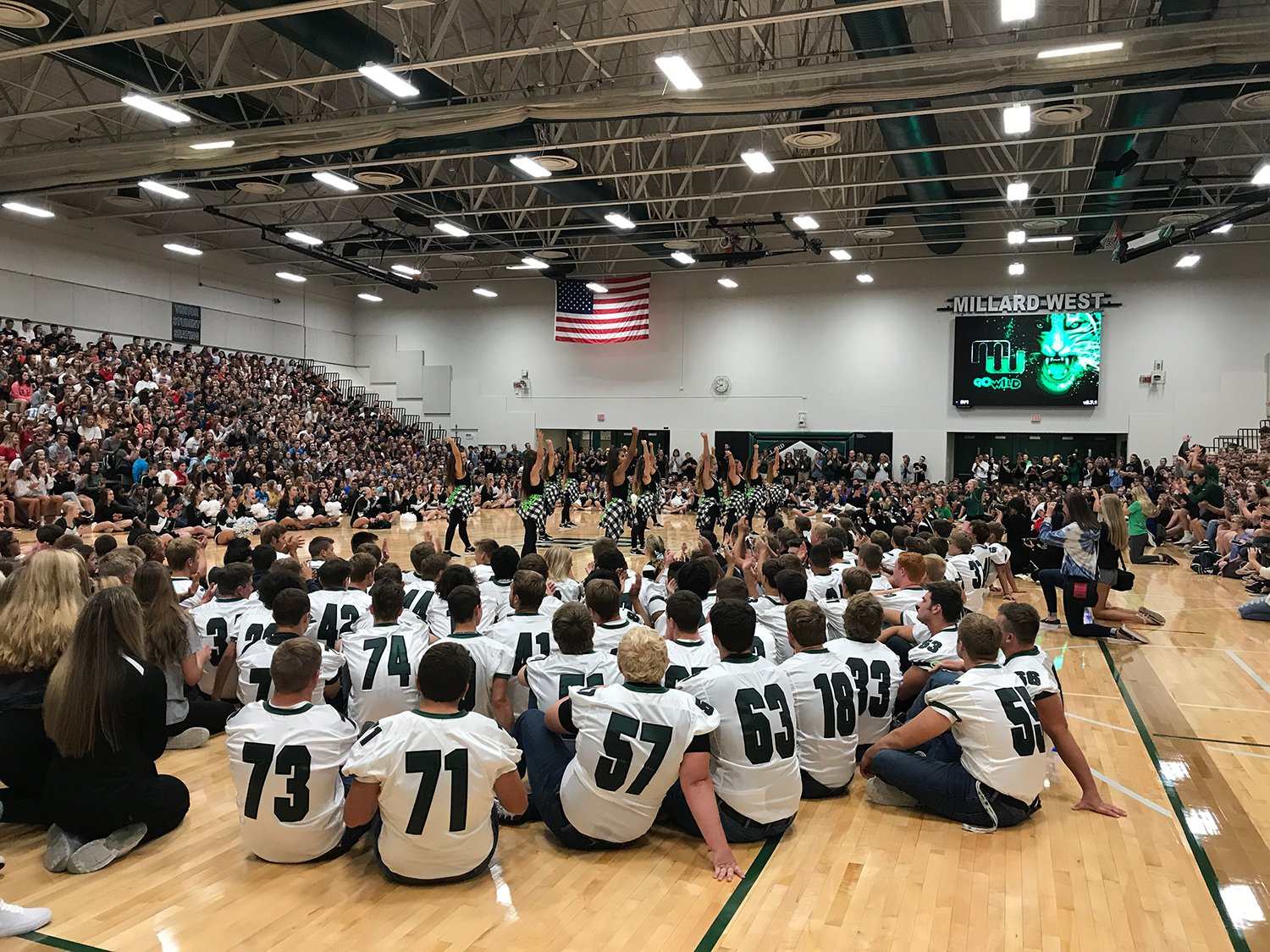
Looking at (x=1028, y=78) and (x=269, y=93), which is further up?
(x=269, y=93)

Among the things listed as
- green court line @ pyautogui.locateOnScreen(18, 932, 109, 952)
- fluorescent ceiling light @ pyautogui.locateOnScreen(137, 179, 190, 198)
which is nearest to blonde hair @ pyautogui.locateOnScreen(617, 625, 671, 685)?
green court line @ pyautogui.locateOnScreen(18, 932, 109, 952)

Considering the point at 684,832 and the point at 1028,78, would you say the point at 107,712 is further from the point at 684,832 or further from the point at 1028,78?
the point at 1028,78

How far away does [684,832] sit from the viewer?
4.43m

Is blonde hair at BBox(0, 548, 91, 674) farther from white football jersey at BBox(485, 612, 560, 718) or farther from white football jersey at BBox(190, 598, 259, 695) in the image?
white football jersey at BBox(485, 612, 560, 718)

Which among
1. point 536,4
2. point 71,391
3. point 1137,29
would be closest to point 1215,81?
point 1137,29

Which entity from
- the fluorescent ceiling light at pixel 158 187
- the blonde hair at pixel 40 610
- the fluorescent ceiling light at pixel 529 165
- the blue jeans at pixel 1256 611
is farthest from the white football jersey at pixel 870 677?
the fluorescent ceiling light at pixel 158 187

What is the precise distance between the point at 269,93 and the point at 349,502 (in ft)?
32.5

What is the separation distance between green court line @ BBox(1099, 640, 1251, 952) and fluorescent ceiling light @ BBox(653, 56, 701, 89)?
8065 mm

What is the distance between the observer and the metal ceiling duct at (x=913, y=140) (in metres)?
12.0

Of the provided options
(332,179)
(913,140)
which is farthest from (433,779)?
(332,179)

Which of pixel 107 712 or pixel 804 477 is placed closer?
pixel 107 712

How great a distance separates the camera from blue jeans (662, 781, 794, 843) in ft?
13.9

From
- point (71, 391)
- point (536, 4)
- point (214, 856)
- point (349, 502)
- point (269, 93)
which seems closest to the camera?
point (214, 856)

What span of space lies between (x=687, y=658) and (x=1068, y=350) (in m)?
26.0
